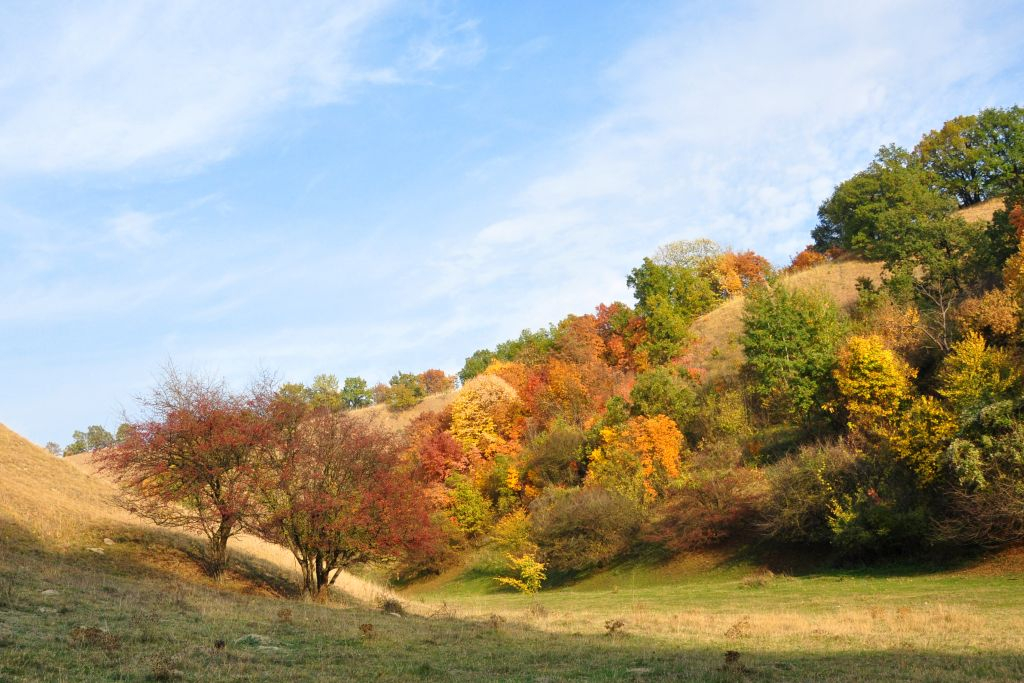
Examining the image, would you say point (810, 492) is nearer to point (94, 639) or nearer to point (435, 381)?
point (94, 639)

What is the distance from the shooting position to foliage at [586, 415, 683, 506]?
173 feet

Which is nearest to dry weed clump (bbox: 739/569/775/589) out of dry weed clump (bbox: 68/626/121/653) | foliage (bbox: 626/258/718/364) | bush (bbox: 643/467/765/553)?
bush (bbox: 643/467/765/553)

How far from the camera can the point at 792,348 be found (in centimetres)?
5291

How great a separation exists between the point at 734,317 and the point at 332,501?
209 feet

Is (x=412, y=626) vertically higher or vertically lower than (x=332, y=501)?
lower

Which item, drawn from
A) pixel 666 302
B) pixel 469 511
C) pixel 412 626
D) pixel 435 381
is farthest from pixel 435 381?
pixel 412 626

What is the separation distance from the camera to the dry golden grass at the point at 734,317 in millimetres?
70125

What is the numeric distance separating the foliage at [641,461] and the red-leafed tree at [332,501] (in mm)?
24758

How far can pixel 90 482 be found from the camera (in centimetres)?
3931

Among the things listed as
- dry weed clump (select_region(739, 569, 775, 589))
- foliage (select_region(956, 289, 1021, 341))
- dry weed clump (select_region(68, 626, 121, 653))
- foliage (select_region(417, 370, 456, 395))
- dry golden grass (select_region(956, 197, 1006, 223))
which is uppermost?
dry golden grass (select_region(956, 197, 1006, 223))

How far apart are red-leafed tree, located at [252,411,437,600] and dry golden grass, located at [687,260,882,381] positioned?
132 ft

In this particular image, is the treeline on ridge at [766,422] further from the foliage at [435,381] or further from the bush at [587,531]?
the foliage at [435,381]

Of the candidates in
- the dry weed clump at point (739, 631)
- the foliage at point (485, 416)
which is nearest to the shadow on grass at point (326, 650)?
the dry weed clump at point (739, 631)

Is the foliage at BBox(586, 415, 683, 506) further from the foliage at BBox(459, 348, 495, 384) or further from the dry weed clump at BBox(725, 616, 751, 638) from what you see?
the foliage at BBox(459, 348, 495, 384)
